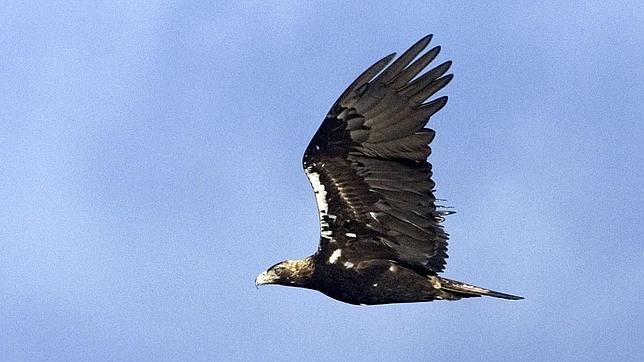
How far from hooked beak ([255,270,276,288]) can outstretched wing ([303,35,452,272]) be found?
1.72 m

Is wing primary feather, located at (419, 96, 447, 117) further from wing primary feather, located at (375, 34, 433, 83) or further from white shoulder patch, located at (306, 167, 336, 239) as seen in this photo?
white shoulder patch, located at (306, 167, 336, 239)

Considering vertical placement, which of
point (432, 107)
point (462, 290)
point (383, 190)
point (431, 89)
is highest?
point (431, 89)

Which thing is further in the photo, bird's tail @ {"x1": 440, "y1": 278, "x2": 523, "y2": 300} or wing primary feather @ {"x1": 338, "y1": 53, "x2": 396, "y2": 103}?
bird's tail @ {"x1": 440, "y1": 278, "x2": 523, "y2": 300}

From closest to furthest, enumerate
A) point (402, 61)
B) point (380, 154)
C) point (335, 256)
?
point (402, 61), point (380, 154), point (335, 256)

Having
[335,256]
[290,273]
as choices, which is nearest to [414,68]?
[335,256]

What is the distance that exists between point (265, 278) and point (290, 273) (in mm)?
628

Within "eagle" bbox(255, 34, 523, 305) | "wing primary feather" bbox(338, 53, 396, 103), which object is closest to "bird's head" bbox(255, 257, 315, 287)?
"eagle" bbox(255, 34, 523, 305)

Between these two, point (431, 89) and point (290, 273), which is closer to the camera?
point (431, 89)

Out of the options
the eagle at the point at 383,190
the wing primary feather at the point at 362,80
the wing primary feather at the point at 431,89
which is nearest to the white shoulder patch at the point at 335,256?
the eagle at the point at 383,190

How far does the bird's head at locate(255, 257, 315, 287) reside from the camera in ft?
61.1

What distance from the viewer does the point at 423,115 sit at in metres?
17.2

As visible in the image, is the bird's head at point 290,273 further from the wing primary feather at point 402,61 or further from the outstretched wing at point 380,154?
the wing primary feather at point 402,61

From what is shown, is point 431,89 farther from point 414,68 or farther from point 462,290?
point 462,290

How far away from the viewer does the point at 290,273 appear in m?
18.8
